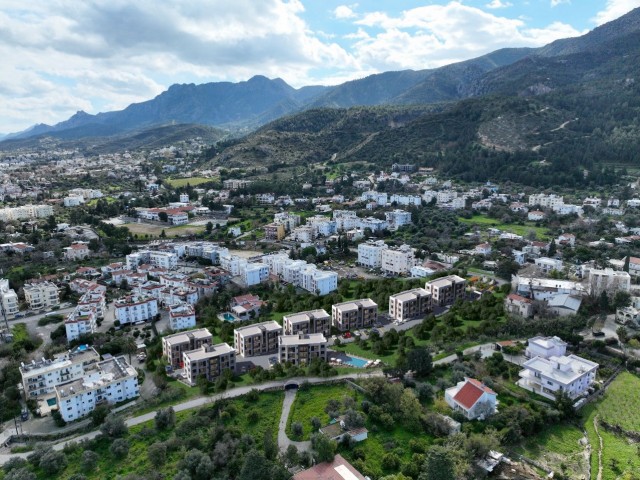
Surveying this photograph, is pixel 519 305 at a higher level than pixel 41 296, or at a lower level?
higher

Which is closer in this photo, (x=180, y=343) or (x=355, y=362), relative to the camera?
(x=355, y=362)

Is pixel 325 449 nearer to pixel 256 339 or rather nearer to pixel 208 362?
pixel 208 362

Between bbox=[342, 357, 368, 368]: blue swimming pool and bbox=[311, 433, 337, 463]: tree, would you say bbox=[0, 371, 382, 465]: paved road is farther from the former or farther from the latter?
bbox=[311, 433, 337, 463]: tree

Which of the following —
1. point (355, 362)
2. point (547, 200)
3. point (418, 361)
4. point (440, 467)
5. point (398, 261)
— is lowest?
point (355, 362)

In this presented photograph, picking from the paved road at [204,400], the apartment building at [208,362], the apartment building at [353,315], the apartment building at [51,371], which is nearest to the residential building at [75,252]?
the apartment building at [51,371]

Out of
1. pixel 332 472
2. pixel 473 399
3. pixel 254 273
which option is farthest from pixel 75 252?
pixel 473 399

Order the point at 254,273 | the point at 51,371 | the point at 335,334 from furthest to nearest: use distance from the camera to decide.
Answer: the point at 254,273 → the point at 335,334 → the point at 51,371

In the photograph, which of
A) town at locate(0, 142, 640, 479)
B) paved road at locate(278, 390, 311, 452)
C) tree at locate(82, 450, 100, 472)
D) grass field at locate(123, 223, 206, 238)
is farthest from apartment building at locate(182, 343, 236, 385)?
grass field at locate(123, 223, 206, 238)
